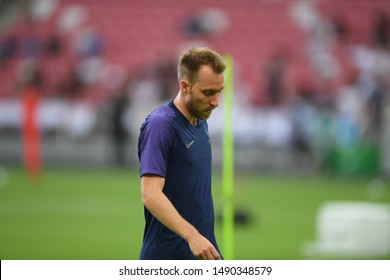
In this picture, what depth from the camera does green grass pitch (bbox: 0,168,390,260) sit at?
12.6 metres

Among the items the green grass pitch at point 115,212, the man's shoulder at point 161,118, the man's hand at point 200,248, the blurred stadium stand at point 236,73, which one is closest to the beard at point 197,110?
the man's shoulder at point 161,118

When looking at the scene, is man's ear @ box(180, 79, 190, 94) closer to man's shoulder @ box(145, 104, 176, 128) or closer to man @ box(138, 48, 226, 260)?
man @ box(138, 48, 226, 260)

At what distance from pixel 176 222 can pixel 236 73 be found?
955 inches

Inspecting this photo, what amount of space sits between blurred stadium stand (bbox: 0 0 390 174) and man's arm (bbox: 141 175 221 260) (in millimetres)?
19882

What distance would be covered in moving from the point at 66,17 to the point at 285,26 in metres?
7.59

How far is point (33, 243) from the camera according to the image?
42.3ft

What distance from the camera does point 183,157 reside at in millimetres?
5113

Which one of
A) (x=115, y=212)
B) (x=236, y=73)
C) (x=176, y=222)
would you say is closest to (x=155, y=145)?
(x=176, y=222)

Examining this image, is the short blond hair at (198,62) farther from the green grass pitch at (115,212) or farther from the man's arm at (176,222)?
the green grass pitch at (115,212)

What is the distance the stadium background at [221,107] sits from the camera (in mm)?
Result: 19838

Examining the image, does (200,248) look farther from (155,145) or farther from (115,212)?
(115,212)

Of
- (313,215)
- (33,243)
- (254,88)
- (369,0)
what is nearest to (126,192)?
(313,215)

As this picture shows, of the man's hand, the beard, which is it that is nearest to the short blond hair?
the beard
